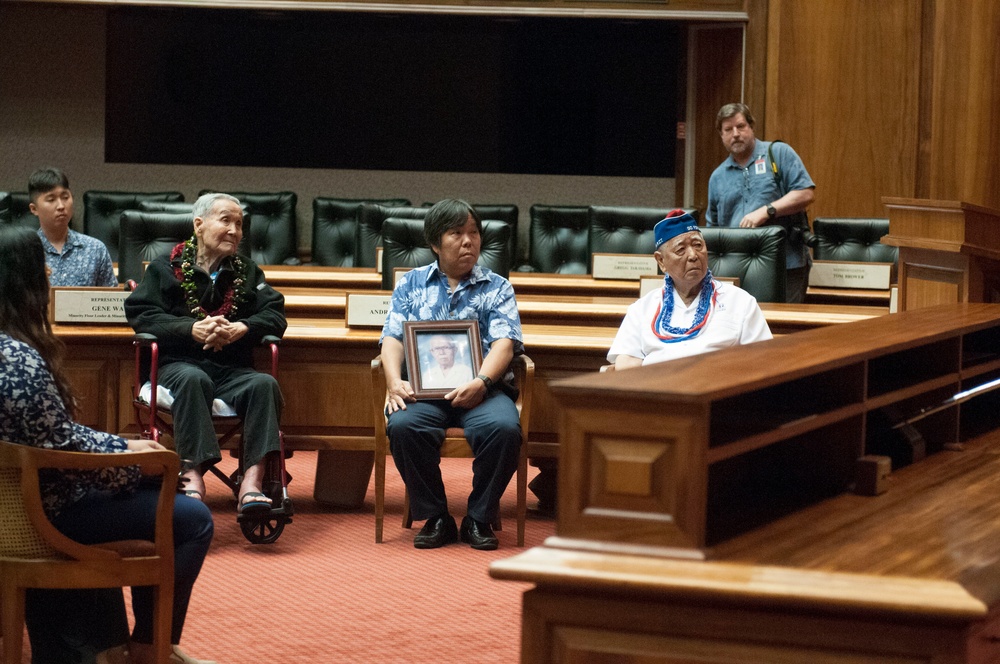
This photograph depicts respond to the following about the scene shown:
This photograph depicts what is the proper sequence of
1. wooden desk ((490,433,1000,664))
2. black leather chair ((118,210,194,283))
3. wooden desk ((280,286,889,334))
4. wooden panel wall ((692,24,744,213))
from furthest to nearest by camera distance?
wooden panel wall ((692,24,744,213)) < black leather chair ((118,210,194,283)) < wooden desk ((280,286,889,334)) < wooden desk ((490,433,1000,664))

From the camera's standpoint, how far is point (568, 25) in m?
8.30

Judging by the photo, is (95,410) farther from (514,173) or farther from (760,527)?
(514,173)

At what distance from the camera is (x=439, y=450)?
13.5 feet

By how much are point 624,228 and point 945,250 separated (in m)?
1.97

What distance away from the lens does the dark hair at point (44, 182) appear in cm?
498

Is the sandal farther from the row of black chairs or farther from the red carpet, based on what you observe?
the row of black chairs

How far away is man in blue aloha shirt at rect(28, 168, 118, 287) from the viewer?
16.4 ft

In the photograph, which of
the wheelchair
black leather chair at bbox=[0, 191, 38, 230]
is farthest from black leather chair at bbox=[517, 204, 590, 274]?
the wheelchair

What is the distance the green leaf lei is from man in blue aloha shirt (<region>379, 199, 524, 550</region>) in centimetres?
48

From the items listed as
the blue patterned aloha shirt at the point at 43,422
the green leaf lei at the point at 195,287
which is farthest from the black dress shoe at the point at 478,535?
the blue patterned aloha shirt at the point at 43,422

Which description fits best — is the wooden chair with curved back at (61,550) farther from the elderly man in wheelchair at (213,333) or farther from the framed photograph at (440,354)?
the framed photograph at (440,354)

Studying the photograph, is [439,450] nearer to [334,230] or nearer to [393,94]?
[334,230]

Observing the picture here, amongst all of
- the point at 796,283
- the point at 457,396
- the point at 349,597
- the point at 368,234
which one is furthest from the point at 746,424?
the point at 368,234

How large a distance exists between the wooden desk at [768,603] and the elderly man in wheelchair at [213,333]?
2.20 meters
